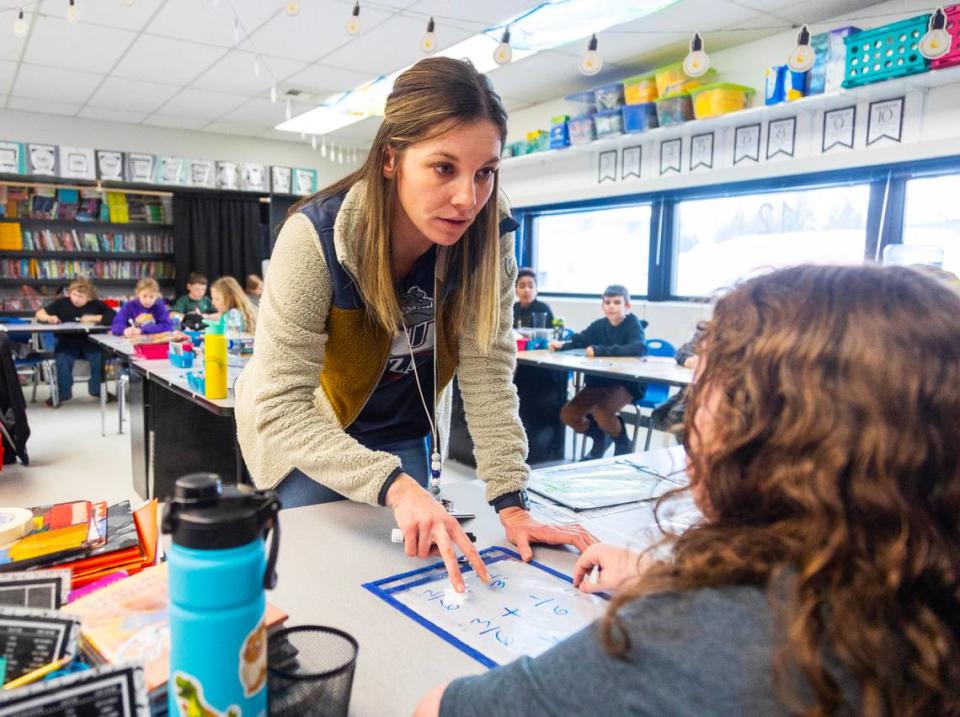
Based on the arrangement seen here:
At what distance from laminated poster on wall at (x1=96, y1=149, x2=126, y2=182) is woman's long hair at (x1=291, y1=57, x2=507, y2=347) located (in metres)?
6.68

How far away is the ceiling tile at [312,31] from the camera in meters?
3.97

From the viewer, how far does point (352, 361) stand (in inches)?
49.3

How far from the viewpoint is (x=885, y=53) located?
3600mm

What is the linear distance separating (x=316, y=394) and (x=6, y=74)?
5.58 metres

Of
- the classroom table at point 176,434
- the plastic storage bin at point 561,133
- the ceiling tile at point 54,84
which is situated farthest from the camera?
the plastic storage bin at point 561,133

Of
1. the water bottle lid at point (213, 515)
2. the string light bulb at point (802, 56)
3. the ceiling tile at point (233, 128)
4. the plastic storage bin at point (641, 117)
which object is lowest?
the water bottle lid at point (213, 515)

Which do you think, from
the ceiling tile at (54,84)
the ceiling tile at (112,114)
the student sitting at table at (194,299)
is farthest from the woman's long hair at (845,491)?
the ceiling tile at (112,114)

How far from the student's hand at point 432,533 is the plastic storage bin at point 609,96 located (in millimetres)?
4717

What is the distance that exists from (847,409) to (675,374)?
291cm

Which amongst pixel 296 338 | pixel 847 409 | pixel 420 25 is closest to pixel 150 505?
pixel 296 338

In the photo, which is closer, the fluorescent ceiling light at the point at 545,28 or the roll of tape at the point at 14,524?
the roll of tape at the point at 14,524

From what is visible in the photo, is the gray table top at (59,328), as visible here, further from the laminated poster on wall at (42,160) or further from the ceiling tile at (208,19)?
the ceiling tile at (208,19)

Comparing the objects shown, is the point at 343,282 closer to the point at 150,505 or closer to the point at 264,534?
the point at 150,505

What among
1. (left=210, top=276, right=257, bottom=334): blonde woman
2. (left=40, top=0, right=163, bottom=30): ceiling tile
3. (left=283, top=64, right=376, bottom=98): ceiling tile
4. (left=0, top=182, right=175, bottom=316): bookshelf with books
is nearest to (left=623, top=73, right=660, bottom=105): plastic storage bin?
(left=283, top=64, right=376, bottom=98): ceiling tile
